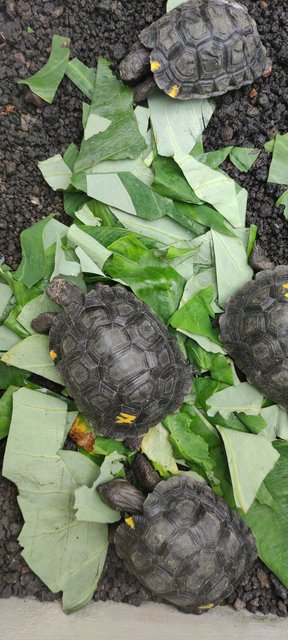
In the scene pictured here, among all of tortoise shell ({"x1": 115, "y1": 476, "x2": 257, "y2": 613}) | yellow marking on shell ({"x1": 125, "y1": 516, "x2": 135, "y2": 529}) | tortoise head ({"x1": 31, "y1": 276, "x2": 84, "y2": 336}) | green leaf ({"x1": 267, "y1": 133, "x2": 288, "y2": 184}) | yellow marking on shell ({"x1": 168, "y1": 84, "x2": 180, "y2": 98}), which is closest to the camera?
tortoise shell ({"x1": 115, "y1": 476, "x2": 257, "y2": 613})

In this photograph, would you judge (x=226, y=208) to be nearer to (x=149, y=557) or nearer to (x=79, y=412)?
(x=79, y=412)

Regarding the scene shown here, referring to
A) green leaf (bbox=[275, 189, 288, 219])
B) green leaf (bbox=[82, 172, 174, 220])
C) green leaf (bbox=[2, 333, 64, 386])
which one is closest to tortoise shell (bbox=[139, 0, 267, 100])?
green leaf (bbox=[82, 172, 174, 220])

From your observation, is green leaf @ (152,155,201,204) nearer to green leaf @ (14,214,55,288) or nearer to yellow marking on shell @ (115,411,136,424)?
green leaf @ (14,214,55,288)

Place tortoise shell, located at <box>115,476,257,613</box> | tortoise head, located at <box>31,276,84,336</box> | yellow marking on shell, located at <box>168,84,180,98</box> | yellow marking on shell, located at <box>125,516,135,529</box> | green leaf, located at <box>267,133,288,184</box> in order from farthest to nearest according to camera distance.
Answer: green leaf, located at <box>267,133,288,184</box> → yellow marking on shell, located at <box>168,84,180,98</box> → tortoise head, located at <box>31,276,84,336</box> → yellow marking on shell, located at <box>125,516,135,529</box> → tortoise shell, located at <box>115,476,257,613</box>

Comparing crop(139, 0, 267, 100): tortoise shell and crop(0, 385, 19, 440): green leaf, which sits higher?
crop(139, 0, 267, 100): tortoise shell

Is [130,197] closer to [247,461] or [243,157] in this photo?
[243,157]

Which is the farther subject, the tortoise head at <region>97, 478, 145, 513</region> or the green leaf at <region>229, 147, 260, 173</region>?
the green leaf at <region>229, 147, 260, 173</region>

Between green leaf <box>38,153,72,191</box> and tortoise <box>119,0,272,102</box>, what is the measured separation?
1.71 ft

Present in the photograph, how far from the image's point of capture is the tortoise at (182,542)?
94.6 inches

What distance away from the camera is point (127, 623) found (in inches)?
99.7

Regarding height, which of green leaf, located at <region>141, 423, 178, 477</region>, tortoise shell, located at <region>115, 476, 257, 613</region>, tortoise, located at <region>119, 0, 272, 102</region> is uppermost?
tortoise, located at <region>119, 0, 272, 102</region>

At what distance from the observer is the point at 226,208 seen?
9.13 feet

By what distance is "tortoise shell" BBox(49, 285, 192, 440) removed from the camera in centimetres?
246

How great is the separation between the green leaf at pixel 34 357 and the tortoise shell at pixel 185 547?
2.38 feet
